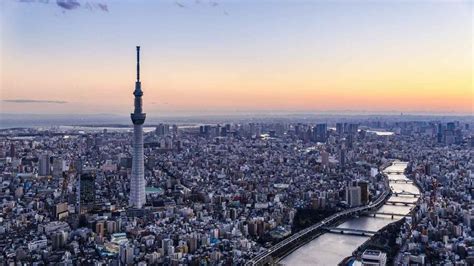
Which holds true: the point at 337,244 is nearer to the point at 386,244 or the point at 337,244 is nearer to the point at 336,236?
the point at 336,236

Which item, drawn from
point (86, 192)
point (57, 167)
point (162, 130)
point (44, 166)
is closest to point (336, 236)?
point (86, 192)

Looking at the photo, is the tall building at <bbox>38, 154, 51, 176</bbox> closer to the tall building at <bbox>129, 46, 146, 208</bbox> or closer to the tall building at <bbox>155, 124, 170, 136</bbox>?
the tall building at <bbox>129, 46, 146, 208</bbox>

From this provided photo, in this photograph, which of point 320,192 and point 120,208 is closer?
point 120,208

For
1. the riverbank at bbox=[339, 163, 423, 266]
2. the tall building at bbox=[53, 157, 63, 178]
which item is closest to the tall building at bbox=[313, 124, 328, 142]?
the tall building at bbox=[53, 157, 63, 178]

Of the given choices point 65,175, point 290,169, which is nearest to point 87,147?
point 65,175

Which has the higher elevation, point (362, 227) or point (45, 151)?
point (45, 151)

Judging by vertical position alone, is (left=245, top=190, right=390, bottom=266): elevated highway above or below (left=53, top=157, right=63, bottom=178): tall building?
below

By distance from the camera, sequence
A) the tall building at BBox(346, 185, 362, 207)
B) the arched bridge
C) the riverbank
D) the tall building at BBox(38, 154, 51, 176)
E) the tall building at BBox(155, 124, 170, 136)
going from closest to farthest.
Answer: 1. the riverbank
2. the arched bridge
3. the tall building at BBox(346, 185, 362, 207)
4. the tall building at BBox(38, 154, 51, 176)
5. the tall building at BBox(155, 124, 170, 136)

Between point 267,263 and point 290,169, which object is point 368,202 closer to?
point 290,169
